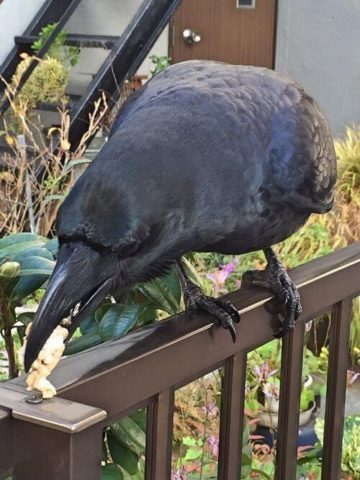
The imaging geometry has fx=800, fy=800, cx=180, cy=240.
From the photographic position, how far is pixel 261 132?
1.39 m

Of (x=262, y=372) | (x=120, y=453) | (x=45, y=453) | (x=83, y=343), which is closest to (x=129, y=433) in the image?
(x=120, y=453)

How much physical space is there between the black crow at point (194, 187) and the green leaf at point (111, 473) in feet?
0.94

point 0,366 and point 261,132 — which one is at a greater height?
point 261,132

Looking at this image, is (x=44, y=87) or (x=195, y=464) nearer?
(x=195, y=464)

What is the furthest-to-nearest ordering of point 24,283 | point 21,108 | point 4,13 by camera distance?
point 4,13, point 21,108, point 24,283

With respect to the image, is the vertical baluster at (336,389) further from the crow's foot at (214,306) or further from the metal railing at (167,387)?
the crow's foot at (214,306)

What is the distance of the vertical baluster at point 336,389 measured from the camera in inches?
49.3

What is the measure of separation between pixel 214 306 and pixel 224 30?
4960mm

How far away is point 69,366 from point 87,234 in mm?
205

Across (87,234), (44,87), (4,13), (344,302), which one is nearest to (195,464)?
(344,302)

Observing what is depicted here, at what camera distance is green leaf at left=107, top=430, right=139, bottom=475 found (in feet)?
4.00

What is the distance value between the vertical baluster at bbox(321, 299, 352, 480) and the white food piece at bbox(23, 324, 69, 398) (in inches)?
21.7

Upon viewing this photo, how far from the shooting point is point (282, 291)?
1.22 metres

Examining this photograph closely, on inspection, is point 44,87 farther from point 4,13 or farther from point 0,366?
point 0,366
